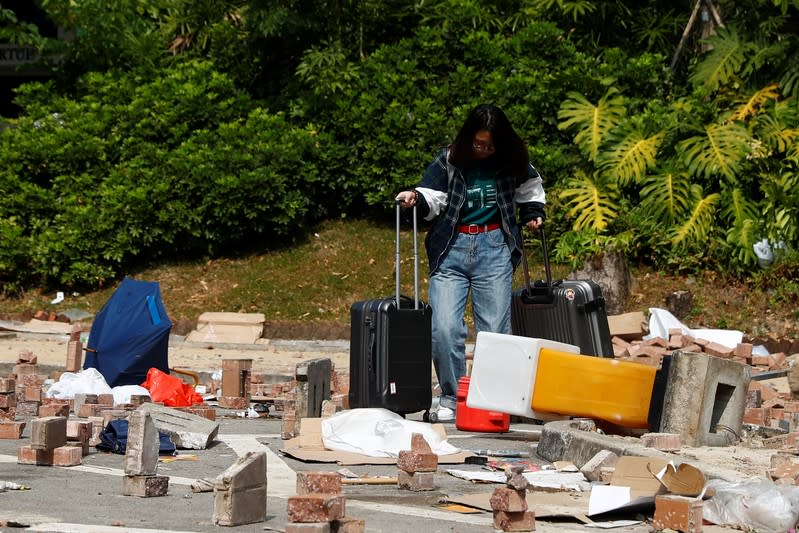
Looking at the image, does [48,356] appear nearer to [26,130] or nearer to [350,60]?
[26,130]

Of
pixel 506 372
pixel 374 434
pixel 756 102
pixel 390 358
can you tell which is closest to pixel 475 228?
pixel 390 358

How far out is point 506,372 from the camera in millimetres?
7527

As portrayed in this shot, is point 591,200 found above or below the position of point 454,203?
above

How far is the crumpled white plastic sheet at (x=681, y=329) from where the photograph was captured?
13.6m

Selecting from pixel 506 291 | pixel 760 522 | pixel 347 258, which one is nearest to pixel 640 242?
pixel 347 258

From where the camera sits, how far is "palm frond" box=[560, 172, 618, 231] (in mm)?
16344

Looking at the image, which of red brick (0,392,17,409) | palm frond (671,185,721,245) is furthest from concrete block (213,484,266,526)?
palm frond (671,185,721,245)

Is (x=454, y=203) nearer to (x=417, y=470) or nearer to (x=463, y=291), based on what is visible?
(x=463, y=291)

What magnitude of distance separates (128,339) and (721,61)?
9904mm

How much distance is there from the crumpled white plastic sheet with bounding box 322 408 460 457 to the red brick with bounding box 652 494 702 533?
1.97 m

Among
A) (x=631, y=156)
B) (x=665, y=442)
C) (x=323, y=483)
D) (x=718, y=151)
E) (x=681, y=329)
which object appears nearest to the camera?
(x=323, y=483)

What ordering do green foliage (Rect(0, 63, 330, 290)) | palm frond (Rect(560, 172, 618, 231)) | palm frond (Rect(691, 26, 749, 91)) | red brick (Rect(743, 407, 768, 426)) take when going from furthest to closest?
green foliage (Rect(0, 63, 330, 290)) → palm frond (Rect(691, 26, 749, 91)) → palm frond (Rect(560, 172, 618, 231)) → red brick (Rect(743, 407, 768, 426))

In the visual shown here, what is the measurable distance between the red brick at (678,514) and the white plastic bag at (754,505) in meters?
0.19

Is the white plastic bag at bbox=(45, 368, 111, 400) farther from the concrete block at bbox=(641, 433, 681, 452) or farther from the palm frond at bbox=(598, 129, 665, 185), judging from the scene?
the palm frond at bbox=(598, 129, 665, 185)
